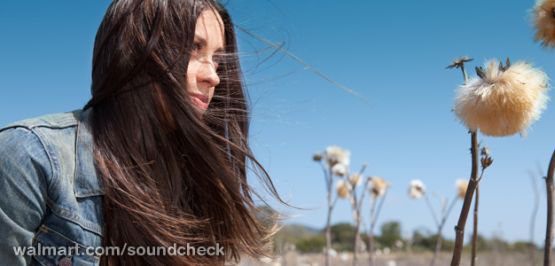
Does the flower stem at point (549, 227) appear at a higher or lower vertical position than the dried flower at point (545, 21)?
lower

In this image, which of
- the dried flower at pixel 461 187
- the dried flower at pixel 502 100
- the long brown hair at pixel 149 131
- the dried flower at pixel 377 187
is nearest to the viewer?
the dried flower at pixel 502 100

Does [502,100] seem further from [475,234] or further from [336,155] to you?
[336,155]

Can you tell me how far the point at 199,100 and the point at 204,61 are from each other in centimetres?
7

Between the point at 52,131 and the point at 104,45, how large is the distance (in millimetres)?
202

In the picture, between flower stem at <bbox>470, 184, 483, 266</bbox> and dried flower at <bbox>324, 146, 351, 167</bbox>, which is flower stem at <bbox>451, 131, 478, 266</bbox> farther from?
dried flower at <bbox>324, 146, 351, 167</bbox>

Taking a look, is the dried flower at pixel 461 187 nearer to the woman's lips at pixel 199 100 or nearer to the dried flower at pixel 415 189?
the dried flower at pixel 415 189

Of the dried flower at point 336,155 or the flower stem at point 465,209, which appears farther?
the dried flower at point 336,155

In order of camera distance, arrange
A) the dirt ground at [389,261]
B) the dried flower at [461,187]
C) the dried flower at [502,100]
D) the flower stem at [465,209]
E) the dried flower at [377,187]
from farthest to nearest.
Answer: the dirt ground at [389,261] < the dried flower at [377,187] < the dried flower at [461,187] < the dried flower at [502,100] < the flower stem at [465,209]

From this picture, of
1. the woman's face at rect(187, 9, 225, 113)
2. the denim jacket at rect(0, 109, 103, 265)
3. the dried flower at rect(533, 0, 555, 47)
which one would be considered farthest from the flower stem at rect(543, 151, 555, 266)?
the denim jacket at rect(0, 109, 103, 265)

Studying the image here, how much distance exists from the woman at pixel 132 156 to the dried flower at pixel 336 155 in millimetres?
1982

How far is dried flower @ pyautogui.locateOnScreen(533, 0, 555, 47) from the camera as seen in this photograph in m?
1.09

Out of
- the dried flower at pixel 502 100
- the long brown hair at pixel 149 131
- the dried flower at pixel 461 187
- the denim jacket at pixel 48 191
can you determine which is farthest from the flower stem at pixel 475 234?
the dried flower at pixel 461 187

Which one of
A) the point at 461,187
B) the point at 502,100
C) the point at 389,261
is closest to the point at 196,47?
the point at 502,100

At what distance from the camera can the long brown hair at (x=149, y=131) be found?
1234mm
